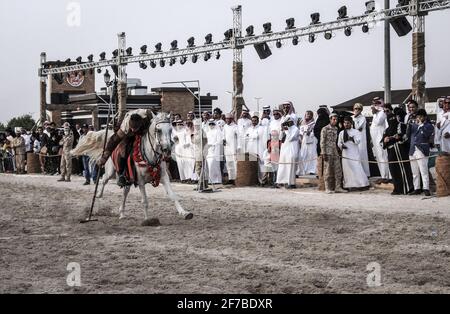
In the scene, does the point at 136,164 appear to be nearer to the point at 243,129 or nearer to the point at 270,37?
the point at 243,129

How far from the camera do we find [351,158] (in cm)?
1891

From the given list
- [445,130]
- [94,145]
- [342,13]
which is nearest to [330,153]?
[445,130]

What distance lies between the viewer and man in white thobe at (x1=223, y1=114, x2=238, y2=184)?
23234 millimetres

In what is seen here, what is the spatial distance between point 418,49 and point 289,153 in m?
7.03

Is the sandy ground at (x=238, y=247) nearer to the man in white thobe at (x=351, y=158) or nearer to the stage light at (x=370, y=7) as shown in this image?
the man in white thobe at (x=351, y=158)

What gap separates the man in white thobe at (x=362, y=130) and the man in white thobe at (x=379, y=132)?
0.86 ft

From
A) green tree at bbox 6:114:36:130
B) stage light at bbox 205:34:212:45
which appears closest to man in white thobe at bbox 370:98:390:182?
stage light at bbox 205:34:212:45

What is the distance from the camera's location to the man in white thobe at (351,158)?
62.1 ft

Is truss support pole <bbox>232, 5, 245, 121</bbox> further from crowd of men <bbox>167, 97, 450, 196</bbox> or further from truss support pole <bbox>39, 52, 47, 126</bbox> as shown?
truss support pole <bbox>39, 52, 47, 126</bbox>

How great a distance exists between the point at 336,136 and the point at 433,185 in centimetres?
265

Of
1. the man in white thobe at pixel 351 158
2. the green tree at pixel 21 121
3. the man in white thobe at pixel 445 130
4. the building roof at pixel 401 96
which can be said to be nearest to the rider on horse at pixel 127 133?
the man in white thobe at pixel 351 158

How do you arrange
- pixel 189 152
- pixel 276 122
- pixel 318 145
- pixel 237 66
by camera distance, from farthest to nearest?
1. pixel 237 66
2. pixel 189 152
3. pixel 276 122
4. pixel 318 145
